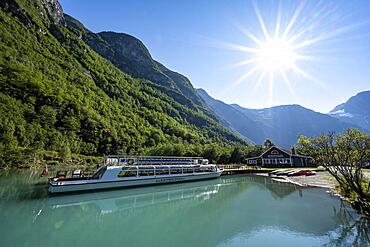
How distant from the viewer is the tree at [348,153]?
1714 cm

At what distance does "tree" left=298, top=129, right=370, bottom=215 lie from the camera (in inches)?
675

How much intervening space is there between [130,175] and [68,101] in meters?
91.0

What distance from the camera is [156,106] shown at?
174000mm

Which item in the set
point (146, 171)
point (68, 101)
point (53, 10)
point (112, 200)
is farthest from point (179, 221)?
point (53, 10)

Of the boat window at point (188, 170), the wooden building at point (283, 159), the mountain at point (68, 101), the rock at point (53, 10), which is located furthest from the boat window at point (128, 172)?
the rock at point (53, 10)

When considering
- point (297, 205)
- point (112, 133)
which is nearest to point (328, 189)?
point (297, 205)

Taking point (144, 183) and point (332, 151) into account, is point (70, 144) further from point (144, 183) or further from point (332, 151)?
point (332, 151)

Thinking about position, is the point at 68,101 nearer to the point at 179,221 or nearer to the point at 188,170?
the point at 188,170

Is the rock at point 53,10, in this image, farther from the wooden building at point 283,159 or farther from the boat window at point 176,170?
the boat window at point 176,170

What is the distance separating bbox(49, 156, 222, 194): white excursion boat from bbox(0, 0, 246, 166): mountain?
1520 inches

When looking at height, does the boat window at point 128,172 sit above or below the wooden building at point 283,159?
below

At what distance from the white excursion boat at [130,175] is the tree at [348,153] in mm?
22868

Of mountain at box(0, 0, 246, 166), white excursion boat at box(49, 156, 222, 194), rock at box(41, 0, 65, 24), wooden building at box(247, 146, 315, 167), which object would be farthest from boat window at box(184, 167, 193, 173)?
rock at box(41, 0, 65, 24)

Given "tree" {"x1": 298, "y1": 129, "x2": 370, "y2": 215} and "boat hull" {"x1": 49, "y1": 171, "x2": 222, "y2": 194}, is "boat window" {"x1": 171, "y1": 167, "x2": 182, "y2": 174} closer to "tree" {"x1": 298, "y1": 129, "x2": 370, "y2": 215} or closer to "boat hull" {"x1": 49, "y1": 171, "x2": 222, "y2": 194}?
"boat hull" {"x1": 49, "y1": 171, "x2": 222, "y2": 194}
